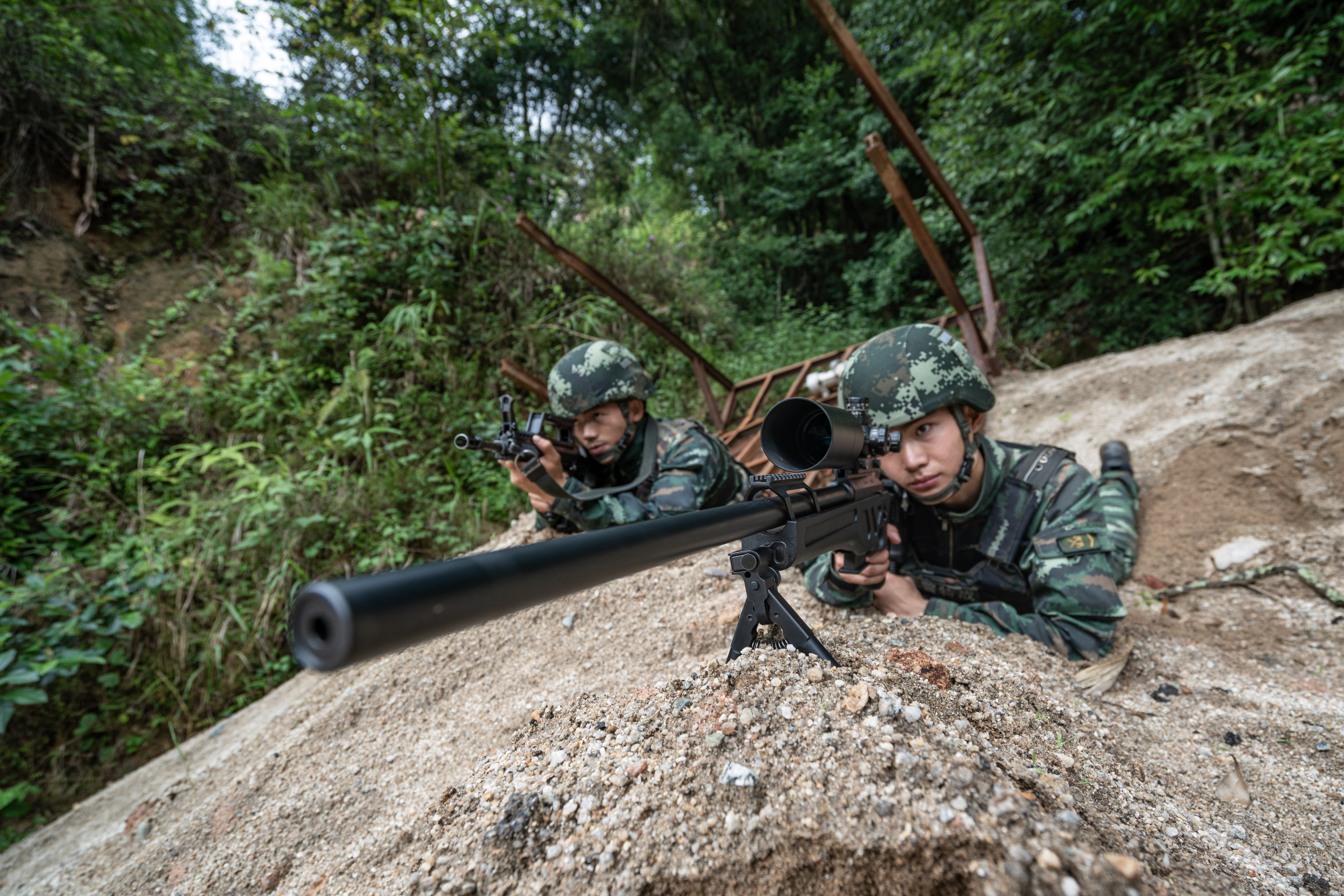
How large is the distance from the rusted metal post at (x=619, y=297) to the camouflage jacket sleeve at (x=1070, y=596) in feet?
12.9

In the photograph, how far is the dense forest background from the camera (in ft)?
11.5

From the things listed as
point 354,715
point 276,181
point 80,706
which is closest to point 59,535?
point 80,706

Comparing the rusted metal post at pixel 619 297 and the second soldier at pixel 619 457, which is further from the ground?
the rusted metal post at pixel 619 297

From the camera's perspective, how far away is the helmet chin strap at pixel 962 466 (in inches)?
84.3

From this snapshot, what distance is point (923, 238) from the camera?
4.14 metres

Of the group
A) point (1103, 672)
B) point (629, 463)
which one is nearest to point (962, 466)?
Result: point (1103, 672)

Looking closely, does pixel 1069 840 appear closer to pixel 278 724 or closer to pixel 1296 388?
pixel 278 724

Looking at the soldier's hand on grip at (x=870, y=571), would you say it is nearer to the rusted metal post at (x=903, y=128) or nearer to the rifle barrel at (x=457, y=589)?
the rifle barrel at (x=457, y=589)

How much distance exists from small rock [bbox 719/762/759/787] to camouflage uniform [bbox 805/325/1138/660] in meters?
1.11

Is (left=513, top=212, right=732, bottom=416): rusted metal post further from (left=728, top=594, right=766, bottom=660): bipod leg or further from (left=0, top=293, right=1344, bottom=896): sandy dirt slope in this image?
(left=728, top=594, right=766, bottom=660): bipod leg

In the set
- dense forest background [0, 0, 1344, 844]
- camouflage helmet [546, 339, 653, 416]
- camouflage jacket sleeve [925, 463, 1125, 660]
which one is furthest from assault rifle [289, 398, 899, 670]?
dense forest background [0, 0, 1344, 844]

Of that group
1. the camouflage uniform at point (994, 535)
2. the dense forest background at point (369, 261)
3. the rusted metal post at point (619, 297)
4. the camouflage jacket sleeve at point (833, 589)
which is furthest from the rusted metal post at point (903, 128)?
the camouflage jacket sleeve at point (833, 589)

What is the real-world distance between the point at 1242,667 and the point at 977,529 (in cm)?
102

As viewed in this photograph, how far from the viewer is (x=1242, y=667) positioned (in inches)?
80.4
